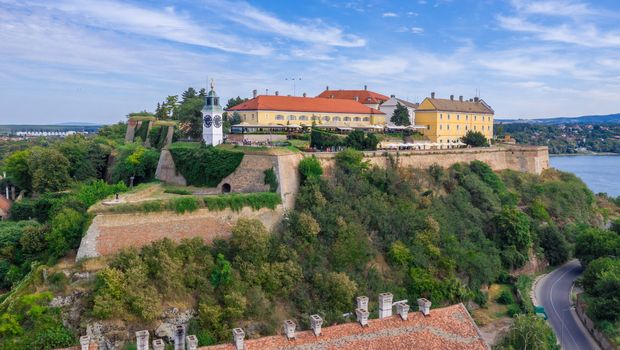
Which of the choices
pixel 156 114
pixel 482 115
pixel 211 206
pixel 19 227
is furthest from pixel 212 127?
pixel 482 115

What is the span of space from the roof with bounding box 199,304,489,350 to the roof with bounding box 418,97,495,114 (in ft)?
110

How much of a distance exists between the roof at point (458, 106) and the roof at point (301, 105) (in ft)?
17.3

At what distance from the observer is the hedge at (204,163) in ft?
96.0

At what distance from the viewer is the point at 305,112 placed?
135 feet

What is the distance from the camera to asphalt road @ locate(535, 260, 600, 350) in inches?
952

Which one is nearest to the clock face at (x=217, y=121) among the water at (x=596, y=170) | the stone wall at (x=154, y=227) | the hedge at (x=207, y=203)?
the hedge at (x=207, y=203)

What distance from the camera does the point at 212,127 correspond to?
1222 inches

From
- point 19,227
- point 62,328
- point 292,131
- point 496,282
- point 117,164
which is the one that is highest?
point 292,131

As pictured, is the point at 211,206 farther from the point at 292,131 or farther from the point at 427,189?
the point at 427,189

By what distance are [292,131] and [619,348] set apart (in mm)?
24177

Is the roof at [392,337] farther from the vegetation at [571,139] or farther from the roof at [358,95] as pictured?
the vegetation at [571,139]

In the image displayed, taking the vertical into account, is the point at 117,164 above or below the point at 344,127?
below

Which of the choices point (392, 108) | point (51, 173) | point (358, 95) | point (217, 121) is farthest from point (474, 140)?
point (51, 173)

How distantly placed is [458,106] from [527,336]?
111ft
